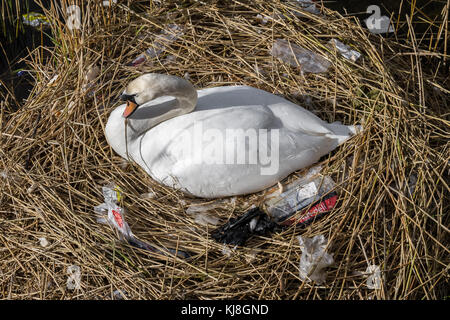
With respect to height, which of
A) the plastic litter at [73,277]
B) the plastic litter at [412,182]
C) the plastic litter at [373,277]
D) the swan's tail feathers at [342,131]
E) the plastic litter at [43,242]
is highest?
the swan's tail feathers at [342,131]

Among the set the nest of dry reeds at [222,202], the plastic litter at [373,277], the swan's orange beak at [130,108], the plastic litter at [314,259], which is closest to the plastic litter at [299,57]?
the nest of dry reeds at [222,202]

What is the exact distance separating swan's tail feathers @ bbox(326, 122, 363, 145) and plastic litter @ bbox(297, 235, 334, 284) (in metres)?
0.67

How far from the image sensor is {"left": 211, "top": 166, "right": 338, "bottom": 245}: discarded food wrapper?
292cm

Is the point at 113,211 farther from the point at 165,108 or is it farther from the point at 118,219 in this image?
the point at 165,108

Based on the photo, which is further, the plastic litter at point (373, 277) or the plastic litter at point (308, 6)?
the plastic litter at point (308, 6)

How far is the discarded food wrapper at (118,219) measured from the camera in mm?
2881

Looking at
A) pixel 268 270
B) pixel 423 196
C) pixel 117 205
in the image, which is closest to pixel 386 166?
pixel 423 196

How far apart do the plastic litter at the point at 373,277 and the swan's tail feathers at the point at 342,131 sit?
32.6 inches

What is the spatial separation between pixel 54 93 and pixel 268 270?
1925mm

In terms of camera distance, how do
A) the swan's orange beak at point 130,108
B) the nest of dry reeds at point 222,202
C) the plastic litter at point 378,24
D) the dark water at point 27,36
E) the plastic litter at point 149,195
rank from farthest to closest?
the dark water at point 27,36
the plastic litter at point 378,24
the plastic litter at point 149,195
the swan's orange beak at point 130,108
the nest of dry reeds at point 222,202

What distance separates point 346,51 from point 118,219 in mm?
1904

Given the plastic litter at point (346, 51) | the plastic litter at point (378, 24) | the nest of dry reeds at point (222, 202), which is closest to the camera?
the nest of dry reeds at point (222, 202)

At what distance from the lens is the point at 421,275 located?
103 inches
